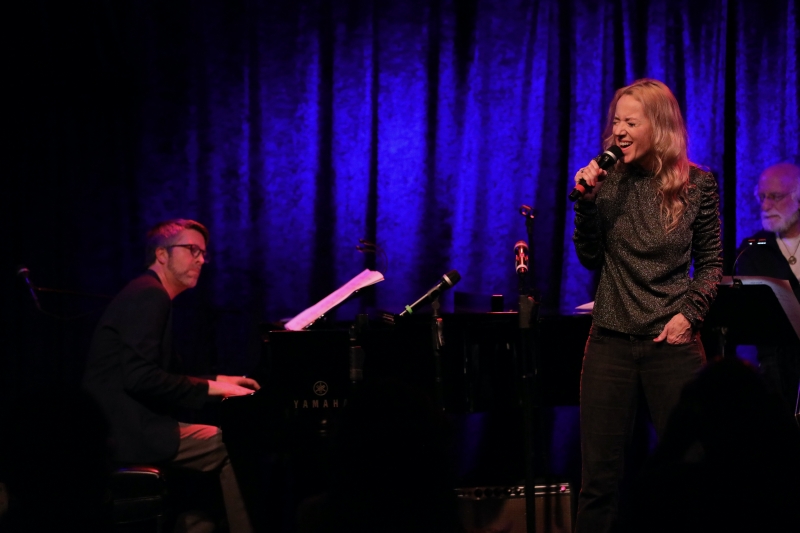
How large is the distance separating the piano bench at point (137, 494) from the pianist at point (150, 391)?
20cm

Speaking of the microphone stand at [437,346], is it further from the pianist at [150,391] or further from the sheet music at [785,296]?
the sheet music at [785,296]

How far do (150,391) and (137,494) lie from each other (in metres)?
0.48

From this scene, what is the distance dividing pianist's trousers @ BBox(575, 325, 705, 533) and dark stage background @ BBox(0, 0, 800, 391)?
2270 mm

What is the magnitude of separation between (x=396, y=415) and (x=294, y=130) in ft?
13.2

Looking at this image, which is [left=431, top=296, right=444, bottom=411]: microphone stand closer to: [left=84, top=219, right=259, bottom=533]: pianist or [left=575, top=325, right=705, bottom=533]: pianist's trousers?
[left=575, top=325, right=705, bottom=533]: pianist's trousers

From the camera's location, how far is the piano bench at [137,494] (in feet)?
11.2

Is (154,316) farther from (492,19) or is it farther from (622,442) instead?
(492,19)

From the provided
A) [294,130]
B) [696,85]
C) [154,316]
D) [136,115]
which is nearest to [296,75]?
[294,130]

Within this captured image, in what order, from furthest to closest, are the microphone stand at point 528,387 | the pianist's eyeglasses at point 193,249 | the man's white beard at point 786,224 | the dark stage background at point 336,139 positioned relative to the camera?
1. the dark stage background at point 336,139
2. the man's white beard at point 786,224
3. the pianist's eyeglasses at point 193,249
4. the microphone stand at point 528,387

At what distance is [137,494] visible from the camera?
136 inches

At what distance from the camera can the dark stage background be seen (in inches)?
202

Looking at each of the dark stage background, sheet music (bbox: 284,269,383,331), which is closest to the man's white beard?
the dark stage background

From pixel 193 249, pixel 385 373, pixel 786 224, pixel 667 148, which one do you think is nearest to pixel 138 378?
pixel 193 249

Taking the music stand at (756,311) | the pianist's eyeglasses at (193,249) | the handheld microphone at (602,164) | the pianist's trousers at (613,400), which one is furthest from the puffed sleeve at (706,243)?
the pianist's eyeglasses at (193,249)
